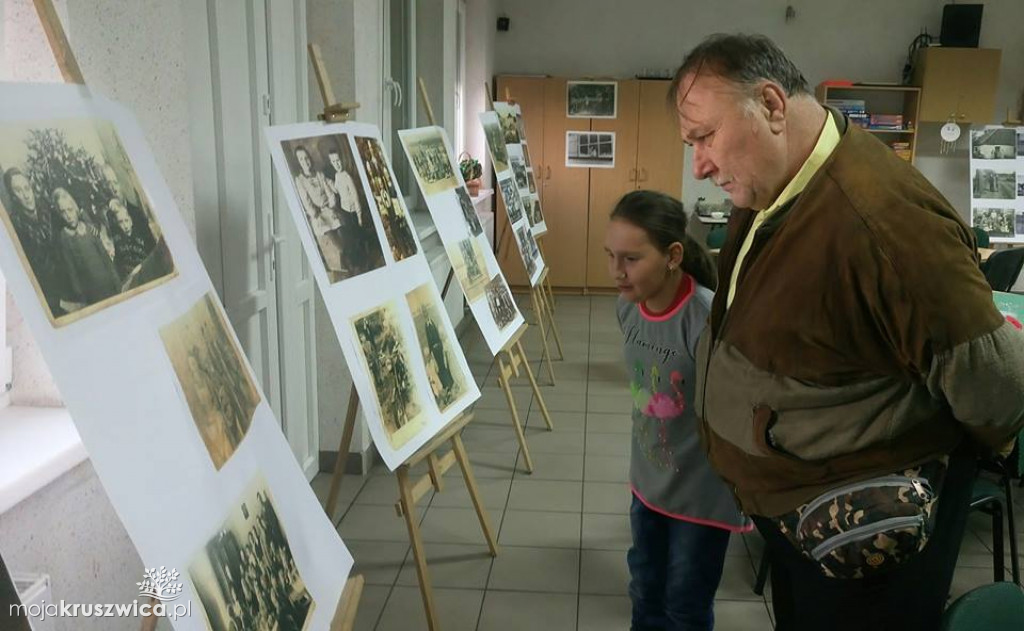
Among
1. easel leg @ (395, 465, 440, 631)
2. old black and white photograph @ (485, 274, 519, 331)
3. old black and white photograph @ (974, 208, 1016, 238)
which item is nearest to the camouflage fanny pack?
easel leg @ (395, 465, 440, 631)

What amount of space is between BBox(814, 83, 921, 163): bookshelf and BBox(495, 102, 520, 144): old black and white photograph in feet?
11.1

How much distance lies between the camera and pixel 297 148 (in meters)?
2.11

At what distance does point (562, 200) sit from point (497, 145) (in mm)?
3121

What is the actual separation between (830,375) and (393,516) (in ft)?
7.40

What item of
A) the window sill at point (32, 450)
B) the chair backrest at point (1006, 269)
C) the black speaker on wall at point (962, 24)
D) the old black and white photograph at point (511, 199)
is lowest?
the chair backrest at point (1006, 269)

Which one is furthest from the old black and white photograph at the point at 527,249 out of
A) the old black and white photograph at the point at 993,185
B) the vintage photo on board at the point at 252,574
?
the old black and white photograph at the point at 993,185

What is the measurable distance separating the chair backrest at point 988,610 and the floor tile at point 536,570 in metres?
1.72

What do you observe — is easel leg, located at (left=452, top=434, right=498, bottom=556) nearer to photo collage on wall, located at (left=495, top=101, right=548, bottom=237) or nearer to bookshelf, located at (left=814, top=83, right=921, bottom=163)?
photo collage on wall, located at (left=495, top=101, right=548, bottom=237)

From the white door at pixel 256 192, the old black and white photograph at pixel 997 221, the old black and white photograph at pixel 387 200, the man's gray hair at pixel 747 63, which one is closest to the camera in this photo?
the man's gray hair at pixel 747 63

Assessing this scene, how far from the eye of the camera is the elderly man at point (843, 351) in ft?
4.19

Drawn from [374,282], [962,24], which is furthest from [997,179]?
[374,282]

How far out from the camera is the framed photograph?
7758 mm

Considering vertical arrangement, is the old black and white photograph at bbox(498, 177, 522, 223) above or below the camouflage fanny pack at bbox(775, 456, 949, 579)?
above

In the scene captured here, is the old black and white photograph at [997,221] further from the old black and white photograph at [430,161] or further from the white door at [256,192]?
the white door at [256,192]
